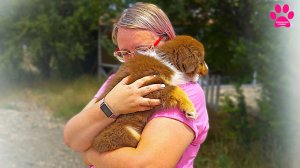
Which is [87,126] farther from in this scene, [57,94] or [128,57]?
[57,94]

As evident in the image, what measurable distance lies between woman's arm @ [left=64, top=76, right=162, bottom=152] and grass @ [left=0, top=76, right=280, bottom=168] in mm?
3131

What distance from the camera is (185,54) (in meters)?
1.62

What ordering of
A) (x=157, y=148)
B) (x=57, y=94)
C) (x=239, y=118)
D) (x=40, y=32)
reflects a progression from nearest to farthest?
(x=157, y=148) < (x=239, y=118) < (x=57, y=94) < (x=40, y=32)

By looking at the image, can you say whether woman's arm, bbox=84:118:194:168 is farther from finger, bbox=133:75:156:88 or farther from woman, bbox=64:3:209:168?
finger, bbox=133:75:156:88

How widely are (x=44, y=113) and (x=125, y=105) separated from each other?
270 inches

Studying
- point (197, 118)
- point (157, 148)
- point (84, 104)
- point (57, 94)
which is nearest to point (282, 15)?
point (197, 118)

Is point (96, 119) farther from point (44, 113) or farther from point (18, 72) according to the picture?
point (18, 72)

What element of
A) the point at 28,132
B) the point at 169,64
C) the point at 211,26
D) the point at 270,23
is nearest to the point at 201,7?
the point at 211,26

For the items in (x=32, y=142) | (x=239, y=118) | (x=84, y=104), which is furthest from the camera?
(x=84, y=104)

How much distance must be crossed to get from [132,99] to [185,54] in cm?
30

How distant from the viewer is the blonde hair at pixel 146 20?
1.69 m

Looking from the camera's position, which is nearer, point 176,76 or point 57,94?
point 176,76

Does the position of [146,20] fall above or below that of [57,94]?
above

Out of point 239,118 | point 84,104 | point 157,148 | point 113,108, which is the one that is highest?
point 113,108
